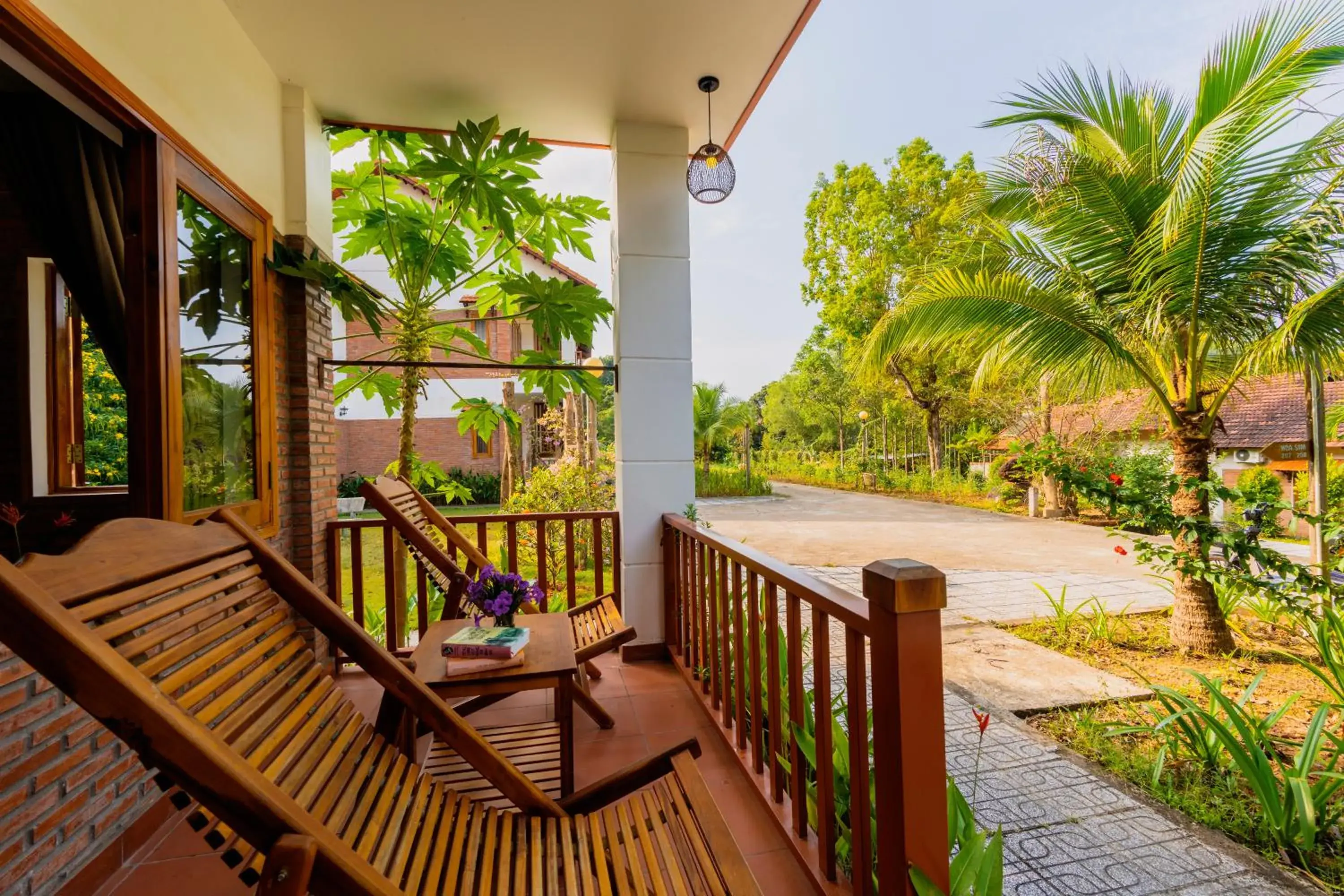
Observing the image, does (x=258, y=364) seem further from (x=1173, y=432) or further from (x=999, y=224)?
(x=1173, y=432)

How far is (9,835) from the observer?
138 centimetres

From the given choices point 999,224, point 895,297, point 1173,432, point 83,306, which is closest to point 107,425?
point 83,306

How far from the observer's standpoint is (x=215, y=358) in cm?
238

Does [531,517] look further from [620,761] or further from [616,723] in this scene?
[620,761]

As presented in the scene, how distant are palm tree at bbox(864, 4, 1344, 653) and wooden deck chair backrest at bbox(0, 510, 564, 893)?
14.9 feet

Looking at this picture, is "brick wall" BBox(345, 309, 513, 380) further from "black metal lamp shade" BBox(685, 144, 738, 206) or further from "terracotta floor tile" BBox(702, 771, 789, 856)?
"terracotta floor tile" BBox(702, 771, 789, 856)

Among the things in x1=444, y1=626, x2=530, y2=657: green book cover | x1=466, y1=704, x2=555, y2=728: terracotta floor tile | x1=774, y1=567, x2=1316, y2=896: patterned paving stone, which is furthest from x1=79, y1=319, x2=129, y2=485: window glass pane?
x1=774, y1=567, x2=1316, y2=896: patterned paving stone

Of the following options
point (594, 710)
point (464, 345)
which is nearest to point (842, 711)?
point (594, 710)

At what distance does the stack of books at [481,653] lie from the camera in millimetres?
1838

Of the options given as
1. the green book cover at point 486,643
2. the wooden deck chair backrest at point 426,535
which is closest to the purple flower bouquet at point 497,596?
the green book cover at point 486,643

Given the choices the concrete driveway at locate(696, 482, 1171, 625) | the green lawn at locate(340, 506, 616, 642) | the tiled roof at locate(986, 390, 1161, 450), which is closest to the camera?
the green lawn at locate(340, 506, 616, 642)

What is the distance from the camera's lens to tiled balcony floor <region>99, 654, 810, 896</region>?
5.42ft

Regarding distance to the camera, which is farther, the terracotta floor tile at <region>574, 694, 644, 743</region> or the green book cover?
the terracotta floor tile at <region>574, 694, 644, 743</region>

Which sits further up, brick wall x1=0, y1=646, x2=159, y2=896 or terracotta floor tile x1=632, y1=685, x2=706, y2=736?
brick wall x1=0, y1=646, x2=159, y2=896
